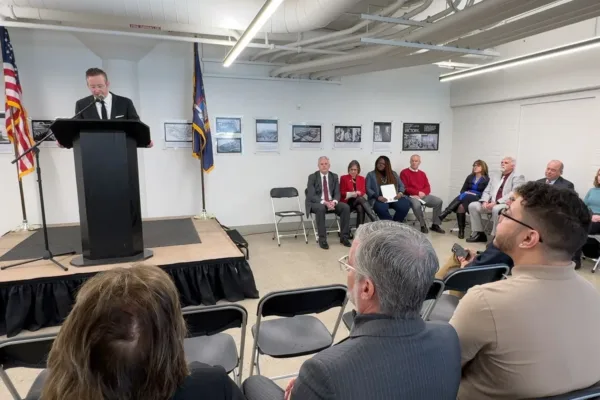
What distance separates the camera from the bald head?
5070 mm

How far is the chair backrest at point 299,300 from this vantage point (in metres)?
1.86

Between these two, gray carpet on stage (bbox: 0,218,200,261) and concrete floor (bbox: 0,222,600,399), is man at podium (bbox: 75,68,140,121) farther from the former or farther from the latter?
concrete floor (bbox: 0,222,600,399)

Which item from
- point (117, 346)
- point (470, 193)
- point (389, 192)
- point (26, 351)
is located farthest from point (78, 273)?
point (470, 193)

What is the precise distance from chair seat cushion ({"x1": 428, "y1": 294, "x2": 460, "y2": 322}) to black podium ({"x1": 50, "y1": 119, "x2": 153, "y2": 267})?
2459mm

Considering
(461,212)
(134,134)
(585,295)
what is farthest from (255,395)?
(461,212)

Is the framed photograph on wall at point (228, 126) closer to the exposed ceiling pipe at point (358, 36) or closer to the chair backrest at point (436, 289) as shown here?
the exposed ceiling pipe at point (358, 36)

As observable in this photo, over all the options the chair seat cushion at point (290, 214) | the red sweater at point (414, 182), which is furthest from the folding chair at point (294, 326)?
the red sweater at point (414, 182)

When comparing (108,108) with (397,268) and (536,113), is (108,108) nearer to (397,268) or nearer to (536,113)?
(397,268)

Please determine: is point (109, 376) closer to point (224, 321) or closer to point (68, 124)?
point (224, 321)

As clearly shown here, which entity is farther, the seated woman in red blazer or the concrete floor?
the seated woman in red blazer

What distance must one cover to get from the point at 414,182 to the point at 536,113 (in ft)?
7.34

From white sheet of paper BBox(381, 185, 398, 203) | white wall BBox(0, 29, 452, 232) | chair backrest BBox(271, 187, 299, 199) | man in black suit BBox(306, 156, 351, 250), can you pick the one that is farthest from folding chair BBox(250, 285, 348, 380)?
white sheet of paper BBox(381, 185, 398, 203)

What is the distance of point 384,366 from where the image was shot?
84cm

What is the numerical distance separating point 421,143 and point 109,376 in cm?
742
